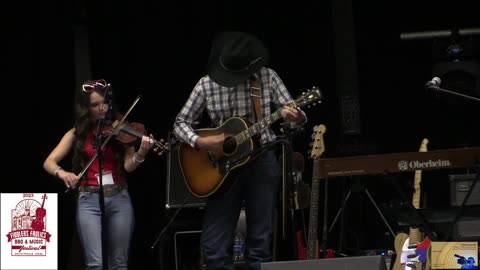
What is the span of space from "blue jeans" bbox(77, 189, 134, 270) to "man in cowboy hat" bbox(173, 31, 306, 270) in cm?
55

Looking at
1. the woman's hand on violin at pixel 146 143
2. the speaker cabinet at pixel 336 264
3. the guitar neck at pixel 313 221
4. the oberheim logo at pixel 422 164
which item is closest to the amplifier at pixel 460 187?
the oberheim logo at pixel 422 164

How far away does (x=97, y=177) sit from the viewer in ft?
21.3

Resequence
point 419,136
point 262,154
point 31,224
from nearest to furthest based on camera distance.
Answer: point 262,154, point 31,224, point 419,136

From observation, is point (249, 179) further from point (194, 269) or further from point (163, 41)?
point (163, 41)

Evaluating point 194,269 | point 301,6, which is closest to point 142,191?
point 194,269

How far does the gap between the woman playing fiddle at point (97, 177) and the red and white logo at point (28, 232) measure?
1034mm

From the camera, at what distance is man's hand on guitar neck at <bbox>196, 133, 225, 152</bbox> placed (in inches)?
241

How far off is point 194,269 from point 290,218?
1.74m

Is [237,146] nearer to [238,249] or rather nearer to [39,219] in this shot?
[238,249]

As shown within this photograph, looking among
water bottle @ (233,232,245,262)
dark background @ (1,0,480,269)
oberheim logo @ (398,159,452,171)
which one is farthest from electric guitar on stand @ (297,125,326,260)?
dark background @ (1,0,480,269)

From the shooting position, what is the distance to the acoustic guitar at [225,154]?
600 centimetres

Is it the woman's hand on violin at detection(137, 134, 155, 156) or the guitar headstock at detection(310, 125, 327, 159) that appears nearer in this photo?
the woman's hand on violin at detection(137, 134, 155, 156)

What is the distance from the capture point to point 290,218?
6.30 m

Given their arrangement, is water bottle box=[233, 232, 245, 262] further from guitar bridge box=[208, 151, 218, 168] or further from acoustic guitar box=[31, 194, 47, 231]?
acoustic guitar box=[31, 194, 47, 231]
